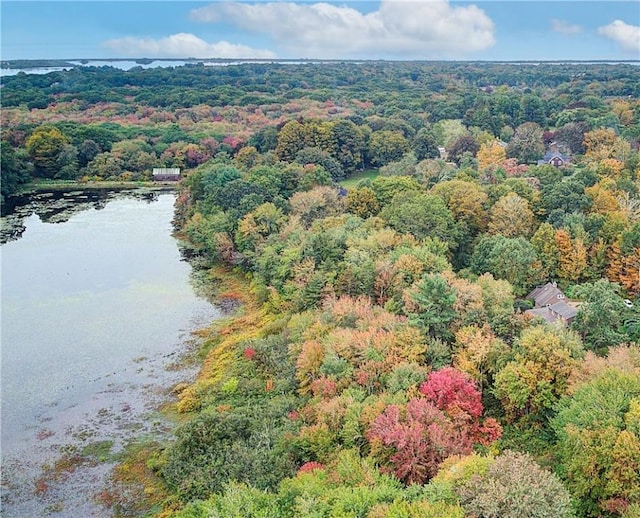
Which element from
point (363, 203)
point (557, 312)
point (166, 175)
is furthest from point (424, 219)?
point (166, 175)

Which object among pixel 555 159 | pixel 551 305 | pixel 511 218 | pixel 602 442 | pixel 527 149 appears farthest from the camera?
pixel 527 149

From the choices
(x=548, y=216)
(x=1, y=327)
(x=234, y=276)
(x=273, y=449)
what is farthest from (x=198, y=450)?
(x=548, y=216)

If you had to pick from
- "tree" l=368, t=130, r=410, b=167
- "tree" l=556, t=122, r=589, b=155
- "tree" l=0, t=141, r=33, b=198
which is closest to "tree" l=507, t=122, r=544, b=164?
"tree" l=556, t=122, r=589, b=155

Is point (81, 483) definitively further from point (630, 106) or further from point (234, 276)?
point (630, 106)

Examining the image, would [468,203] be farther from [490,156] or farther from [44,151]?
[44,151]

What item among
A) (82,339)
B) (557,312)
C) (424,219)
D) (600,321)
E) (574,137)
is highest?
(574,137)
